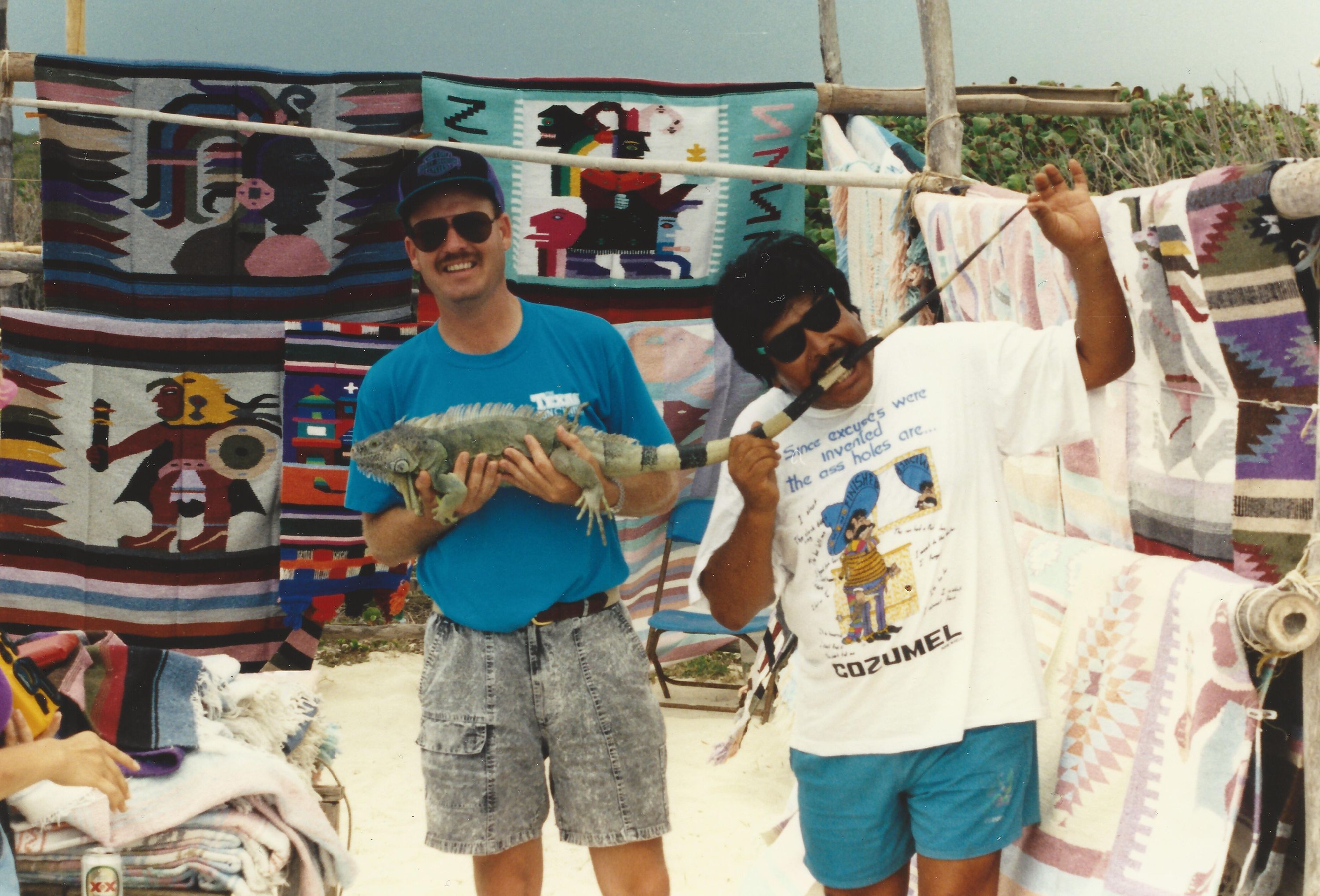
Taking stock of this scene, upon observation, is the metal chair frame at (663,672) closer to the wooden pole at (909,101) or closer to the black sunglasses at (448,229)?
the wooden pole at (909,101)

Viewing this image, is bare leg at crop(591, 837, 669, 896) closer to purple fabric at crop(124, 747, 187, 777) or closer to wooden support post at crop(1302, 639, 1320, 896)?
purple fabric at crop(124, 747, 187, 777)

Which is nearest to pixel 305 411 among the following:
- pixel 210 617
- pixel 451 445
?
pixel 210 617

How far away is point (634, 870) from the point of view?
2.23m

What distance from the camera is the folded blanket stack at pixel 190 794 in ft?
7.72

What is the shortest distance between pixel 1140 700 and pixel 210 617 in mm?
3706

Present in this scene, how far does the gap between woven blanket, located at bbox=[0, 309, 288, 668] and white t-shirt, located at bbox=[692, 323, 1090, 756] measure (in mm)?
3067

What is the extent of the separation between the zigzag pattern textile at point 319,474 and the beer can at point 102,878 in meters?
2.28

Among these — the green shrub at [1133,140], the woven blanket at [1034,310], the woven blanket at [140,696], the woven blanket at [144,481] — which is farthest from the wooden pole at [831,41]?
the woven blanket at [140,696]

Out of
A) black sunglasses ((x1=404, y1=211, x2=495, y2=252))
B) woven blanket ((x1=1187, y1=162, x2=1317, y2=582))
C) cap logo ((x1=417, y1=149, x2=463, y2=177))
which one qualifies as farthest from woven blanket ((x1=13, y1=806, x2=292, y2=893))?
woven blanket ((x1=1187, y1=162, x2=1317, y2=582))

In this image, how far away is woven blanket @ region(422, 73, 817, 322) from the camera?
462 cm

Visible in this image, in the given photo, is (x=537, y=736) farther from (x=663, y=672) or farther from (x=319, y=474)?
(x=663, y=672)

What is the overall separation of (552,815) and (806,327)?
131 inches

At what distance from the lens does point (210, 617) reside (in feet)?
14.9

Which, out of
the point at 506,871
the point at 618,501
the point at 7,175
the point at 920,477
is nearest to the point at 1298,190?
the point at 920,477
